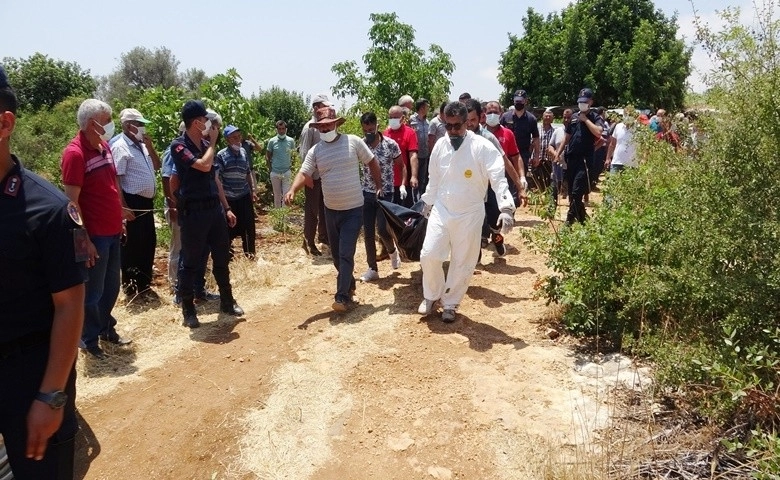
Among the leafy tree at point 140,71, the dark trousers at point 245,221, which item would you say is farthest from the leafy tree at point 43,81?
the dark trousers at point 245,221

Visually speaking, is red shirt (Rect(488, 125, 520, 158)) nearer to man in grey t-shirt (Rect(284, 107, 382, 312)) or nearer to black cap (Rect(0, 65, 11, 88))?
man in grey t-shirt (Rect(284, 107, 382, 312))

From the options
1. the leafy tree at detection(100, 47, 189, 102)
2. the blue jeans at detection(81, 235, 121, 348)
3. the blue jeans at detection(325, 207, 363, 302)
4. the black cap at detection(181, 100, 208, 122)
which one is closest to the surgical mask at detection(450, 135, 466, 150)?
the blue jeans at detection(325, 207, 363, 302)

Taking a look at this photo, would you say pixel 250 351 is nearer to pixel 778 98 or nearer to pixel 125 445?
pixel 125 445

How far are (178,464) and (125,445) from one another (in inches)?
18.0

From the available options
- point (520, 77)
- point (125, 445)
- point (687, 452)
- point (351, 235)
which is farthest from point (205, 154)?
point (520, 77)

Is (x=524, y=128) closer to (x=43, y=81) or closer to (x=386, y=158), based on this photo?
(x=386, y=158)

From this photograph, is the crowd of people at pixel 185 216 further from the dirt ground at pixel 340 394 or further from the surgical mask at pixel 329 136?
the dirt ground at pixel 340 394

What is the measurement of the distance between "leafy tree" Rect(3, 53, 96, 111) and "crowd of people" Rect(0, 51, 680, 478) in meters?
31.1

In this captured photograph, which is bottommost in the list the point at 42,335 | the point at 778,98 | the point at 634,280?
the point at 634,280

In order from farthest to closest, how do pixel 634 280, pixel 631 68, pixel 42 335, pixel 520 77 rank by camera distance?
pixel 520 77 < pixel 631 68 < pixel 634 280 < pixel 42 335

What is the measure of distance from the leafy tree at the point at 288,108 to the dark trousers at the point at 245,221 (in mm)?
23932

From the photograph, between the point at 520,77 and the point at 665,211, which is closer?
the point at 665,211

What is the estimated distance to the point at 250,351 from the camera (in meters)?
4.85

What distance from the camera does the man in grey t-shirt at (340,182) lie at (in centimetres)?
546
